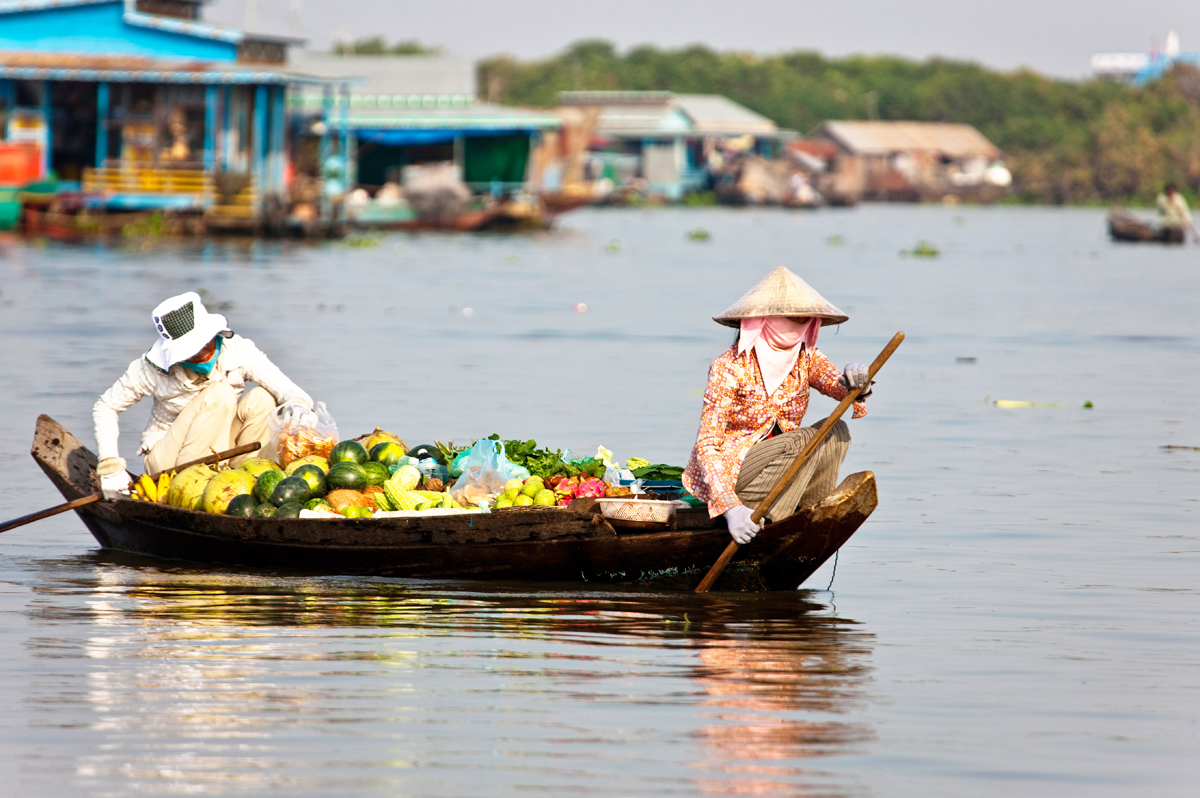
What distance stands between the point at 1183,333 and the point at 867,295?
21.2ft

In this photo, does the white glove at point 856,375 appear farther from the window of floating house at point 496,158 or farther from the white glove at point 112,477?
the window of floating house at point 496,158

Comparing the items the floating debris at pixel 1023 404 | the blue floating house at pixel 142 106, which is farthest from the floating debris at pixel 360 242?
the floating debris at pixel 1023 404

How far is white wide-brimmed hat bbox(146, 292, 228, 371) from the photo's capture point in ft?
24.2

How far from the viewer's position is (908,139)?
81.9 m

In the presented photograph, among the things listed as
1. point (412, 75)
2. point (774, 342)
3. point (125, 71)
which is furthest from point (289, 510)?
point (412, 75)

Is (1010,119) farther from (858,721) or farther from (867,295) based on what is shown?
(858,721)

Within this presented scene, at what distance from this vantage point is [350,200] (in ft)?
126

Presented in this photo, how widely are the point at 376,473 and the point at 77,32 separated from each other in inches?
1140

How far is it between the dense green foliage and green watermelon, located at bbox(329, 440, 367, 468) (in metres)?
71.2

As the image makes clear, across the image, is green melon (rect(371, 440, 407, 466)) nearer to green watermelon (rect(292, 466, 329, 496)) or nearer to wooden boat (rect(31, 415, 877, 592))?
green watermelon (rect(292, 466, 329, 496))

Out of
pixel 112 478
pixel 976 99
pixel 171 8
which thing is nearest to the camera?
pixel 112 478

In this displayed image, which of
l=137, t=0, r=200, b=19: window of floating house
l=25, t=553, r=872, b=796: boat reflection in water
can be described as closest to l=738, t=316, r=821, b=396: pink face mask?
l=25, t=553, r=872, b=796: boat reflection in water

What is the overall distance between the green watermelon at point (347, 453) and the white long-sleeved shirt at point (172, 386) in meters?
0.24

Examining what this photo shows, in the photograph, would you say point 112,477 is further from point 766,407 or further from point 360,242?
point 360,242
